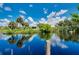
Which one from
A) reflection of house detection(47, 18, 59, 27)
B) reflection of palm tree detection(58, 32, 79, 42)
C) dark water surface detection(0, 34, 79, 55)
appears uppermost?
reflection of house detection(47, 18, 59, 27)

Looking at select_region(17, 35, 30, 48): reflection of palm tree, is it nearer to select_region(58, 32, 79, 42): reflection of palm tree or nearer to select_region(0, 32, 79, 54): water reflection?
select_region(0, 32, 79, 54): water reflection

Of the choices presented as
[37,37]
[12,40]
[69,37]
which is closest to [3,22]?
[12,40]

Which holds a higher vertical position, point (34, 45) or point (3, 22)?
point (3, 22)

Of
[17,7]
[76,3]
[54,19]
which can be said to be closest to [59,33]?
[54,19]

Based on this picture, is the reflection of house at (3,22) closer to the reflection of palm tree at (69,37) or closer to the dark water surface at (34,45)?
the dark water surface at (34,45)

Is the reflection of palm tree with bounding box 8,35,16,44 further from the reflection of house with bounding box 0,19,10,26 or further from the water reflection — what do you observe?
the reflection of house with bounding box 0,19,10,26

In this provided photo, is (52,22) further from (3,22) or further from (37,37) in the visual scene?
(3,22)

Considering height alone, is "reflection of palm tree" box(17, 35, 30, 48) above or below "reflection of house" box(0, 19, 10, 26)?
below

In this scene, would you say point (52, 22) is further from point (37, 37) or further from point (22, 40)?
point (22, 40)

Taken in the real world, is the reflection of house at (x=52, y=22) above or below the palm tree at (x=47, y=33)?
above

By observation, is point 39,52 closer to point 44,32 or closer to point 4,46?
point 44,32

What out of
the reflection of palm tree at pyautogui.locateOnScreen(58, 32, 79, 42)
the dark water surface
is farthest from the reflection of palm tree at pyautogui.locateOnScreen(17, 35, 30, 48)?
the reflection of palm tree at pyautogui.locateOnScreen(58, 32, 79, 42)

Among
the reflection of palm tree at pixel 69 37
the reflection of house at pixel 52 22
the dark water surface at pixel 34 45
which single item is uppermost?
the reflection of house at pixel 52 22

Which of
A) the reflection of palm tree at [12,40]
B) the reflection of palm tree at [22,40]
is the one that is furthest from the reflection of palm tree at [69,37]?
the reflection of palm tree at [12,40]
